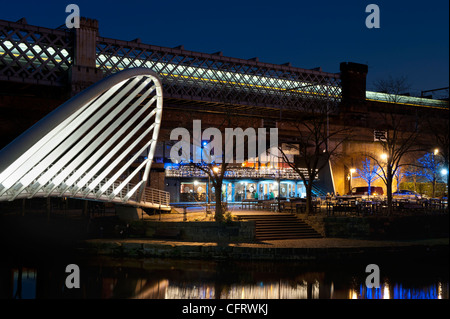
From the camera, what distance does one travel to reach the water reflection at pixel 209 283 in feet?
58.7

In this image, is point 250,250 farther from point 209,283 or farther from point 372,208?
point 372,208

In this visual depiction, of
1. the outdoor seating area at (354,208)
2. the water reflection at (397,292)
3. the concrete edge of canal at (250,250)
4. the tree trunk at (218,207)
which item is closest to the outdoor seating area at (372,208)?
the outdoor seating area at (354,208)

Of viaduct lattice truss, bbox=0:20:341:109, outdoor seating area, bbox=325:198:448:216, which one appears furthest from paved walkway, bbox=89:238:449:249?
viaduct lattice truss, bbox=0:20:341:109

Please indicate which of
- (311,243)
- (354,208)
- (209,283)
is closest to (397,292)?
(209,283)

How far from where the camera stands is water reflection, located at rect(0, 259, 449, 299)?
17906 mm

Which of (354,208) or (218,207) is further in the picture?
(354,208)

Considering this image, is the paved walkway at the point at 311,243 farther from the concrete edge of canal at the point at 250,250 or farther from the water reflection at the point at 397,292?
the water reflection at the point at 397,292

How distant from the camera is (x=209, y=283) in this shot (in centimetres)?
1928

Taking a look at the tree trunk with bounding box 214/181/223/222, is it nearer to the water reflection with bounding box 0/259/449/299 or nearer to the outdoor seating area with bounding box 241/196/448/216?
the water reflection with bounding box 0/259/449/299
